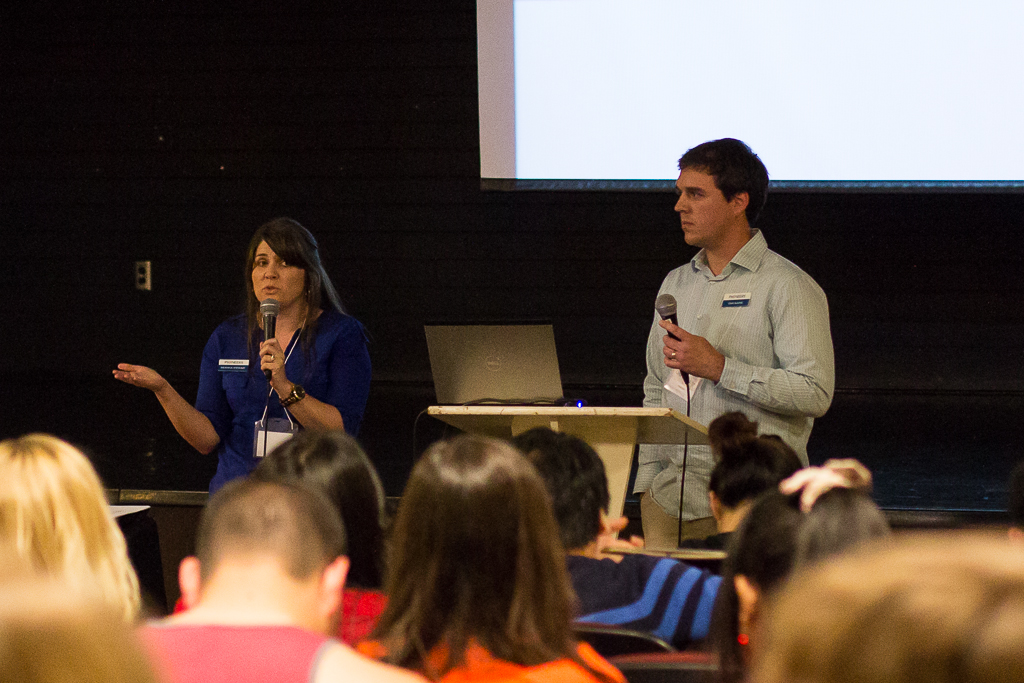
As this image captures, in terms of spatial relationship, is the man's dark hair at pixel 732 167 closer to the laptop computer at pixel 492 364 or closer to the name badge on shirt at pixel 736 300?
the name badge on shirt at pixel 736 300

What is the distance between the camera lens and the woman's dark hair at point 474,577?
134 centimetres

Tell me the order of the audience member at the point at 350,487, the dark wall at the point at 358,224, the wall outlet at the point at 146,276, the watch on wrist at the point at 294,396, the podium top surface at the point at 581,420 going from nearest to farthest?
the audience member at the point at 350,487 < the podium top surface at the point at 581,420 < the watch on wrist at the point at 294,396 < the dark wall at the point at 358,224 < the wall outlet at the point at 146,276

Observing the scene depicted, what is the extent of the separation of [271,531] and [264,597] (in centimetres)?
8

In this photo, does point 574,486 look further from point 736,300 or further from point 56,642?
point 56,642

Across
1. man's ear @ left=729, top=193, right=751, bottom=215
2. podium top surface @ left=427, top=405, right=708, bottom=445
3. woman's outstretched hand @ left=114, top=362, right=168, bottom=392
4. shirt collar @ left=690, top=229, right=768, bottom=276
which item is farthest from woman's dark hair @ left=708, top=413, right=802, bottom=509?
woman's outstretched hand @ left=114, top=362, right=168, bottom=392

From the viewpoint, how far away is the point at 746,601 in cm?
132

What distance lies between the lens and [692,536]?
9.65 feet

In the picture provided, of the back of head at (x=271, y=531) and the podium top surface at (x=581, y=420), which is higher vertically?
the back of head at (x=271, y=531)

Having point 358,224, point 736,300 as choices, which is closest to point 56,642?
point 736,300

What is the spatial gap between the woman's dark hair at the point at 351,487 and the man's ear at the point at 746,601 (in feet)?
2.17

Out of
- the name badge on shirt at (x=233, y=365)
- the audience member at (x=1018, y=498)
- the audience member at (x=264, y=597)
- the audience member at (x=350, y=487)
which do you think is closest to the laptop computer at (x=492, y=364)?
the name badge on shirt at (x=233, y=365)

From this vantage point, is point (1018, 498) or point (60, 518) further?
point (1018, 498)

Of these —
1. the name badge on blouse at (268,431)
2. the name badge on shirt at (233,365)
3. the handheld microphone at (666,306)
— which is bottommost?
the name badge on blouse at (268,431)

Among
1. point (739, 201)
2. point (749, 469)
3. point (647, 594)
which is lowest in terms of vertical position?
point (647, 594)
